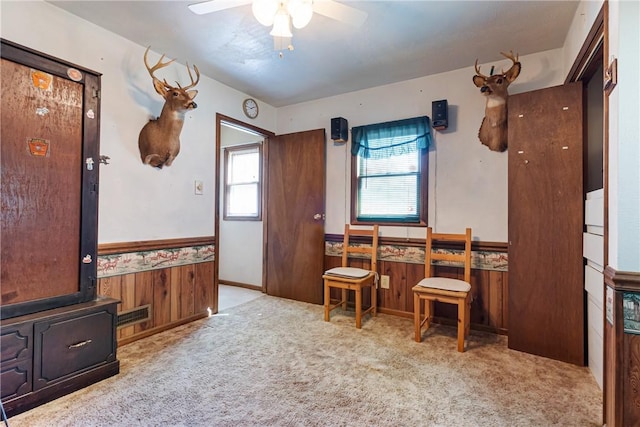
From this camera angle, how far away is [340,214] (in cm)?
379

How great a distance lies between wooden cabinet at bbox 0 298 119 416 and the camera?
1.64 meters

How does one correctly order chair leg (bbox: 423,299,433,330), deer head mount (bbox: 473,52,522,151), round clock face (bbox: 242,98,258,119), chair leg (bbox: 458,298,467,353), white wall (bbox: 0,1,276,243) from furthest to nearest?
round clock face (bbox: 242,98,258,119)
chair leg (bbox: 423,299,433,330)
deer head mount (bbox: 473,52,522,151)
chair leg (bbox: 458,298,467,353)
white wall (bbox: 0,1,276,243)

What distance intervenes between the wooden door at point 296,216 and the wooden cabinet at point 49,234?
2.17 m

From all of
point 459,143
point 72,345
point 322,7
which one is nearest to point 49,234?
point 72,345

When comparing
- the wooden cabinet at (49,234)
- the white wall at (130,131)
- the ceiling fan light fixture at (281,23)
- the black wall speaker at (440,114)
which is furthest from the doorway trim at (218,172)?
the black wall speaker at (440,114)

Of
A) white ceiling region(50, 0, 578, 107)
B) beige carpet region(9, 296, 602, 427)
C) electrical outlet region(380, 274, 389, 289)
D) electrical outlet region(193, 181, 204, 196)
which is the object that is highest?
white ceiling region(50, 0, 578, 107)

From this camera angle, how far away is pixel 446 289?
256 cm

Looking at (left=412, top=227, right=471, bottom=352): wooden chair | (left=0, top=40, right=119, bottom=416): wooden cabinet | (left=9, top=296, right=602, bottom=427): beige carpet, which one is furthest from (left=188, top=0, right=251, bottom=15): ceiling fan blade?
(left=412, top=227, right=471, bottom=352): wooden chair

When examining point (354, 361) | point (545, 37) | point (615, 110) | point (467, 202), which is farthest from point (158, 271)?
point (545, 37)

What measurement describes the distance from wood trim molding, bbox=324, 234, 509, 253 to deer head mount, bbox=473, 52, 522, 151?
88cm

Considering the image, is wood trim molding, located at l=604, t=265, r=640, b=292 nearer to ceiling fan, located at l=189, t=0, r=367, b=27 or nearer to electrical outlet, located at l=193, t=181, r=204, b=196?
ceiling fan, located at l=189, t=0, r=367, b=27

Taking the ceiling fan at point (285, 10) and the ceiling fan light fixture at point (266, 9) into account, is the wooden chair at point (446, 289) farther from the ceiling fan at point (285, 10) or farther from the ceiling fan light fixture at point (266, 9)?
the ceiling fan light fixture at point (266, 9)

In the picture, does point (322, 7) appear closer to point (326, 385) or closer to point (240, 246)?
point (326, 385)

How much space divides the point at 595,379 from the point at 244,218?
13.5ft
